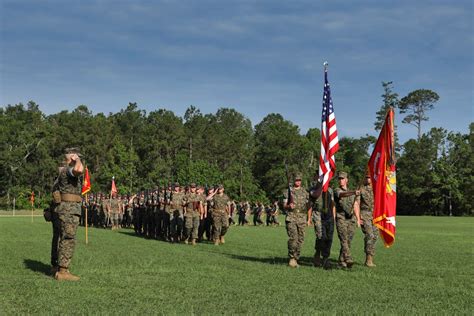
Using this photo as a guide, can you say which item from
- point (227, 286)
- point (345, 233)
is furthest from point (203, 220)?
point (227, 286)

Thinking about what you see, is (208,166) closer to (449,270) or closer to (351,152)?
(351,152)

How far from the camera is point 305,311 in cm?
750

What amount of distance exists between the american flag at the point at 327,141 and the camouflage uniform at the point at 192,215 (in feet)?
28.7

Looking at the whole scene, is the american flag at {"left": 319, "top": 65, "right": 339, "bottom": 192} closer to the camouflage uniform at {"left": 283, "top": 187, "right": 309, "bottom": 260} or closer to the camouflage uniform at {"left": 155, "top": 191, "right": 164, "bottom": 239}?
the camouflage uniform at {"left": 283, "top": 187, "right": 309, "bottom": 260}

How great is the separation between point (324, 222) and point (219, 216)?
7.81 meters

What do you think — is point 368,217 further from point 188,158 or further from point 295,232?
point 188,158

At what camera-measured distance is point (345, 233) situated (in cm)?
1260

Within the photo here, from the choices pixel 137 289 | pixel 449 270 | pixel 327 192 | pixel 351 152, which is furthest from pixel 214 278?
pixel 351 152

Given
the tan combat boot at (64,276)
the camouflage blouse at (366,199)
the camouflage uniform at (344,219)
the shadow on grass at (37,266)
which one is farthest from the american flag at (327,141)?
the shadow on grass at (37,266)

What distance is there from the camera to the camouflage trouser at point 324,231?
12.8 m

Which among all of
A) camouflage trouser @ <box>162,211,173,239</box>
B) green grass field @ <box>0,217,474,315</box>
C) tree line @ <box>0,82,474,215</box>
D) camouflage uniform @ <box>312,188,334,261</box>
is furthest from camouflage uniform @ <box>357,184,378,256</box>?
tree line @ <box>0,82,474,215</box>

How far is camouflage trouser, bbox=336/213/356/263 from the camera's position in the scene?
1245 cm

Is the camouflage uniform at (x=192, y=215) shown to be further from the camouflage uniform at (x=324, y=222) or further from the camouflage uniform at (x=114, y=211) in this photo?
the camouflage uniform at (x=114, y=211)

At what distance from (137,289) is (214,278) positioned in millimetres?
1862
